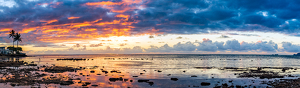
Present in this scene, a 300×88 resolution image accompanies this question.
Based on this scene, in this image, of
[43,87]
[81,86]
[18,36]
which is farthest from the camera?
[18,36]

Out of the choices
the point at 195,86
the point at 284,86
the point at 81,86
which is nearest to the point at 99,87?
the point at 81,86

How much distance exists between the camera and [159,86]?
113 ft

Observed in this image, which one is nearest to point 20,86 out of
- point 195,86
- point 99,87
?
point 99,87

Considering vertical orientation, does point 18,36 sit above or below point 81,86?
above

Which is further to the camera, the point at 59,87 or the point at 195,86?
the point at 195,86

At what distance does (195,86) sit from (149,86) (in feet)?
26.5

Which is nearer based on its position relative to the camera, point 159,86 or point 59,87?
point 59,87

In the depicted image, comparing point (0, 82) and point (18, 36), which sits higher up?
point (18, 36)

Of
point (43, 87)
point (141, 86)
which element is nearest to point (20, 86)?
point (43, 87)

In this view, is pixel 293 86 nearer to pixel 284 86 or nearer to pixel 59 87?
pixel 284 86

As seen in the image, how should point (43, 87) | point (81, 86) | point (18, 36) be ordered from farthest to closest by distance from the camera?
point (18, 36)
point (81, 86)
point (43, 87)

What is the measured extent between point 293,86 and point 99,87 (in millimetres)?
31730

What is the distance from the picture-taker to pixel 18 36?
177 m

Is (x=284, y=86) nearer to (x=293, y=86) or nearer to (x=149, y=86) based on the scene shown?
(x=293, y=86)
